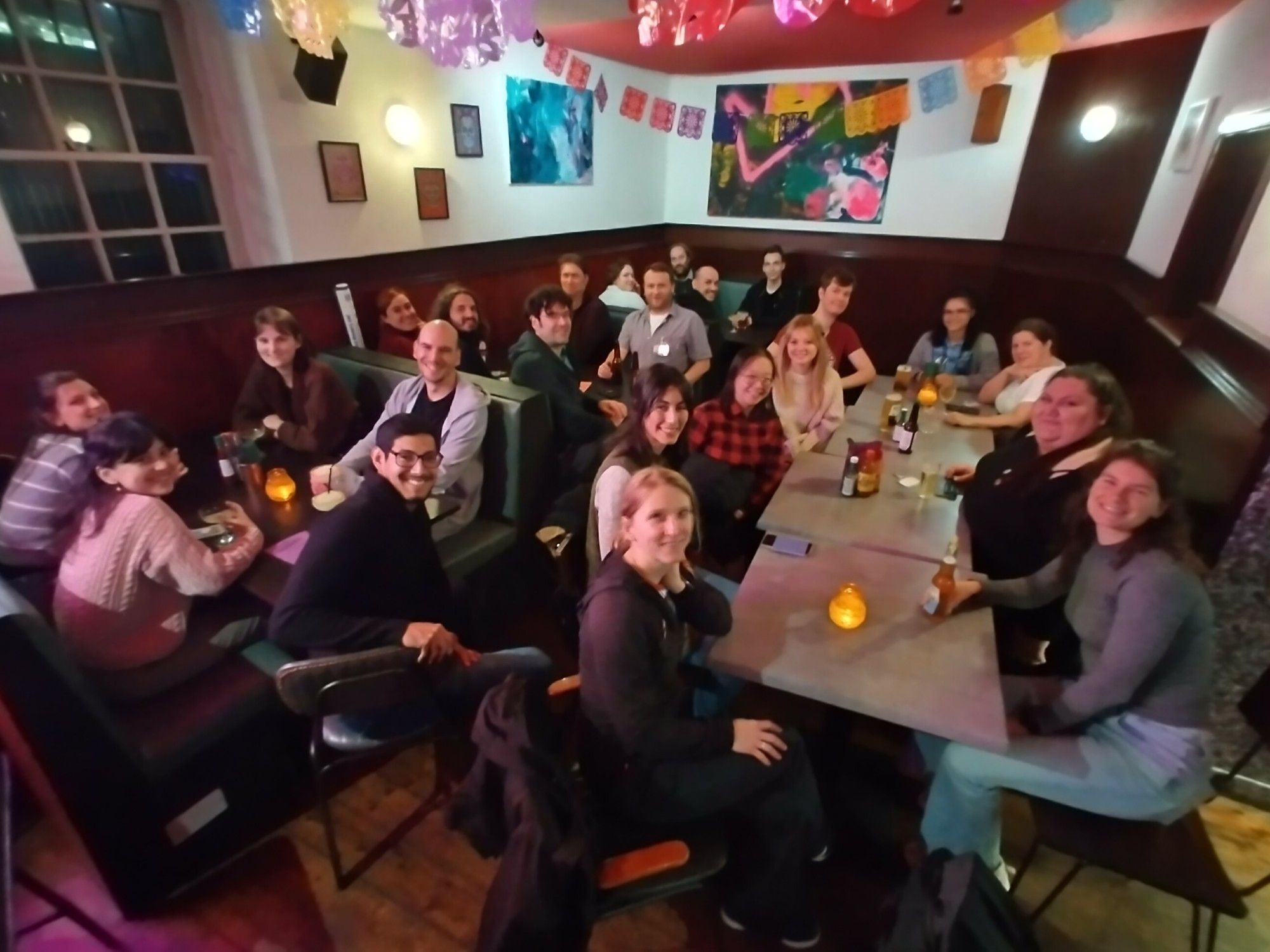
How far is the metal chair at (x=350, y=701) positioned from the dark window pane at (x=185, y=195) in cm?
284

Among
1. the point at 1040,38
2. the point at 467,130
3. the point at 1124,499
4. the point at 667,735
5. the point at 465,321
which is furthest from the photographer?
the point at 467,130

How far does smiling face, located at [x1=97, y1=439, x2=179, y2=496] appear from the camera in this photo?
5.53 feet

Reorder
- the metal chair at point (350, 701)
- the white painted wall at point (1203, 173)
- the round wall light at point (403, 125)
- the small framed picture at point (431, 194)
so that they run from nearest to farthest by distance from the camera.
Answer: the metal chair at point (350, 701) < the white painted wall at point (1203, 173) < the round wall light at point (403, 125) < the small framed picture at point (431, 194)

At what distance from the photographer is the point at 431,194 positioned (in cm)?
423

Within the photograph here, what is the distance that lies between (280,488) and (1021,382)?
3.23 m

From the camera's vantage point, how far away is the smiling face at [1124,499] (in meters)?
1.47

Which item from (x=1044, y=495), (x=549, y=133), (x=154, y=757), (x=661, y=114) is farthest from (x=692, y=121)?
(x=154, y=757)

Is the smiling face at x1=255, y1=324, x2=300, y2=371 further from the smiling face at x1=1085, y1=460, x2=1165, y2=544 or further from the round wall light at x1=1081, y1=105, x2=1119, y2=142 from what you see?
the round wall light at x1=1081, y1=105, x2=1119, y2=142

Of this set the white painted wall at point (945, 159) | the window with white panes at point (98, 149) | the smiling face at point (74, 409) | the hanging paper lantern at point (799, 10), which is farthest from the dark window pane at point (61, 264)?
the white painted wall at point (945, 159)

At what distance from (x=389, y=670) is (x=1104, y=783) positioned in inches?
65.2

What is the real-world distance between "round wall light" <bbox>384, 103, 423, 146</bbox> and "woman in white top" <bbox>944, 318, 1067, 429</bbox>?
355 centimetres

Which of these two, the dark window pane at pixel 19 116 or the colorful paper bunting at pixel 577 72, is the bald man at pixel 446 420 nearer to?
the dark window pane at pixel 19 116

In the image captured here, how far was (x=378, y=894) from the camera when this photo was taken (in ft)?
5.87

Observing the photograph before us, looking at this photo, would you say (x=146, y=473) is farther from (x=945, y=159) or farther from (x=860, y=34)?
(x=945, y=159)
